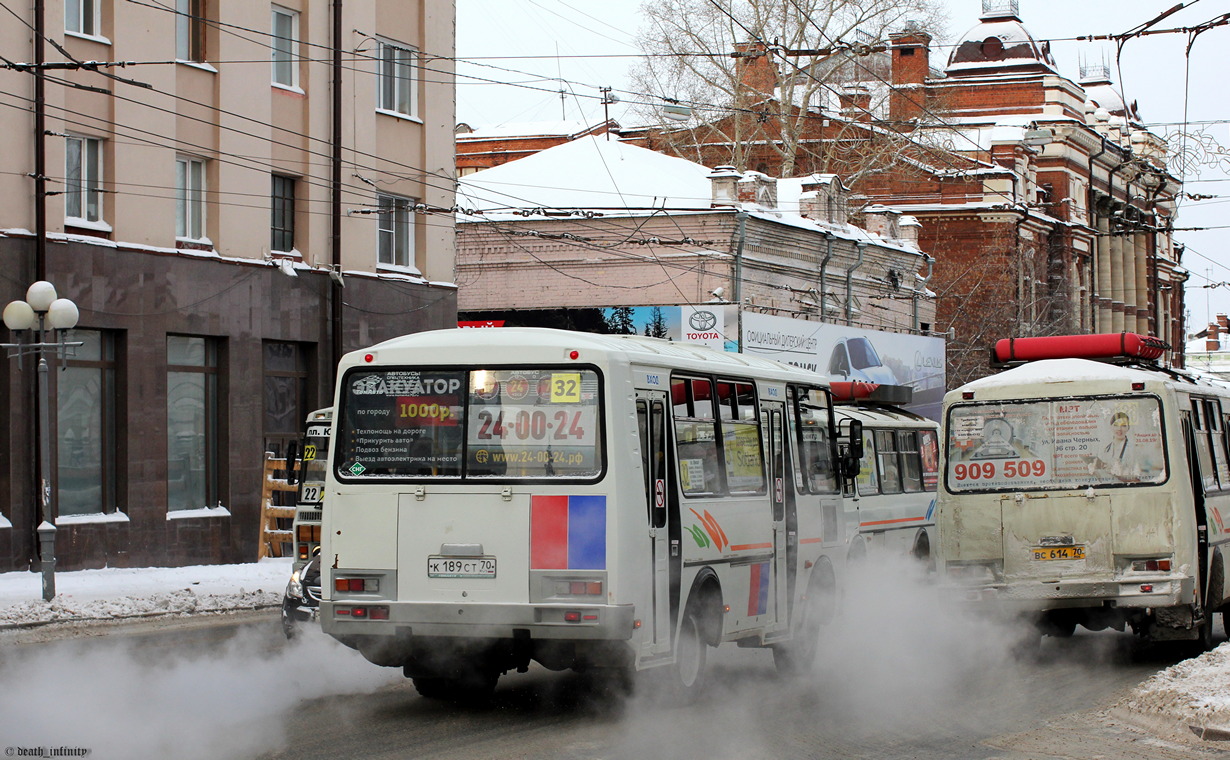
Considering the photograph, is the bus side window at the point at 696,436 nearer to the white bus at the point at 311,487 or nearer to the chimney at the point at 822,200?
the white bus at the point at 311,487

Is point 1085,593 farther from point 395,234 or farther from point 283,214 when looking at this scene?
point 395,234

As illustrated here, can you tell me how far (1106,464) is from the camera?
14.4 metres

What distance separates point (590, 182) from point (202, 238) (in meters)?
18.1

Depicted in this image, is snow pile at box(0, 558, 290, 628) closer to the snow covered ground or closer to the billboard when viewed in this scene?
the snow covered ground

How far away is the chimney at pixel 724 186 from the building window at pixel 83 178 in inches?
704

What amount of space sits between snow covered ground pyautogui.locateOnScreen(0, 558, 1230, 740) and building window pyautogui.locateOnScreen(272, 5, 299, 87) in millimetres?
8116

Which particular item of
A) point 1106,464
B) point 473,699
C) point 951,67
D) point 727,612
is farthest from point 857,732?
point 951,67

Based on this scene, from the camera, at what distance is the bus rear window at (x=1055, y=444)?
1427 centimetres

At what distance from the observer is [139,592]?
1942 centimetres

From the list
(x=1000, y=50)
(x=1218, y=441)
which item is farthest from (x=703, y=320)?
(x=1000, y=50)

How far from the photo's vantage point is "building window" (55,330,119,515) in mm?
22562

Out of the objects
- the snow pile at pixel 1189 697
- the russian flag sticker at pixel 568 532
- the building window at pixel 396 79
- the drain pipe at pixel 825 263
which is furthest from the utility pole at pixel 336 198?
the snow pile at pixel 1189 697

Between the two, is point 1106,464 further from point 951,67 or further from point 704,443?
point 951,67

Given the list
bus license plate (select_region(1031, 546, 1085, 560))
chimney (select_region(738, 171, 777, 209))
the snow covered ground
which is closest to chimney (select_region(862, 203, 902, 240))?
chimney (select_region(738, 171, 777, 209))
